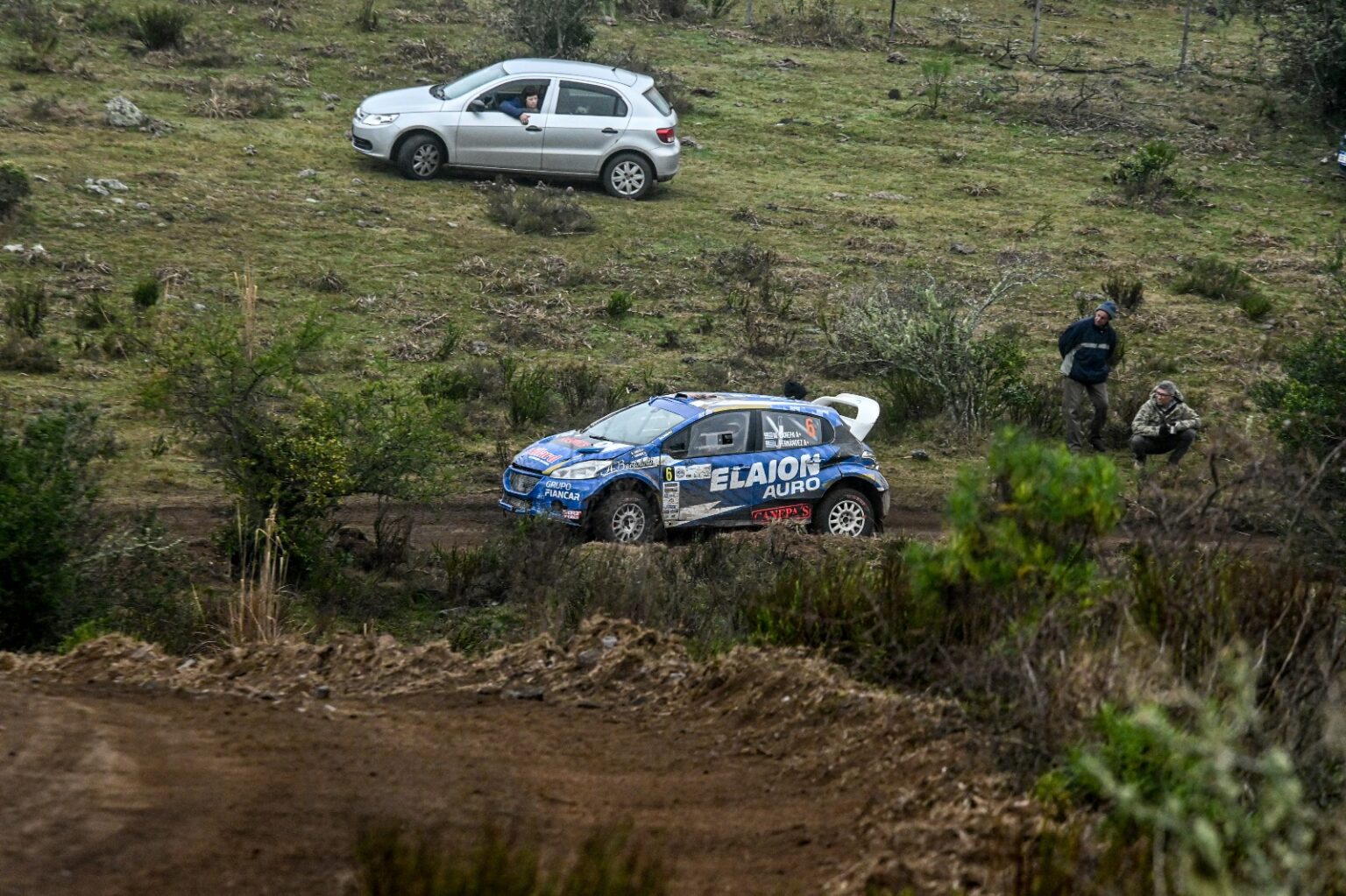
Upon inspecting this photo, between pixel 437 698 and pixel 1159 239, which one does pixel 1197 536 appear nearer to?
pixel 437 698

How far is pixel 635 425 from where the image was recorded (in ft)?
42.4

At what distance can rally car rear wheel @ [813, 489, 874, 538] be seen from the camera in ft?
43.1

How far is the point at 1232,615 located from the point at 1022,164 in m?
21.3

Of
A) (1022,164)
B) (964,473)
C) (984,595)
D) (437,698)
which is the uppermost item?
(1022,164)

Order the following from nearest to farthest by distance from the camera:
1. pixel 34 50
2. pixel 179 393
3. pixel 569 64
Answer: pixel 179 393
pixel 569 64
pixel 34 50

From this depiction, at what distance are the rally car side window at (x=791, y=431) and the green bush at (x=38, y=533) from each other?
5.68 m

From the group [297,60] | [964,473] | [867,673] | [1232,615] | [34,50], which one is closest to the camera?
[964,473]

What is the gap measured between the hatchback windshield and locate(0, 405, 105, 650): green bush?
1298cm

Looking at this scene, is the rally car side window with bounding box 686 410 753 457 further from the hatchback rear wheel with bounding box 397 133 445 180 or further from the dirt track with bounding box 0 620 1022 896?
the hatchback rear wheel with bounding box 397 133 445 180

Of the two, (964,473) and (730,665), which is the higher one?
(964,473)

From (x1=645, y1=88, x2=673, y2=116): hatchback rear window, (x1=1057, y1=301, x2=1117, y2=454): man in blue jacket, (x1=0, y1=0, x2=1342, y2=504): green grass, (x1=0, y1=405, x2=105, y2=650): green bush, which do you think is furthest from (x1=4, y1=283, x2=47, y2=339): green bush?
(x1=1057, y1=301, x2=1117, y2=454): man in blue jacket

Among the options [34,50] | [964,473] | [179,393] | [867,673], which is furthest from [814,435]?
[34,50]

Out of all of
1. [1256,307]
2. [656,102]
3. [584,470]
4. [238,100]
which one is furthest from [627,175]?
[584,470]

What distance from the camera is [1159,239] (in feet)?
76.6
